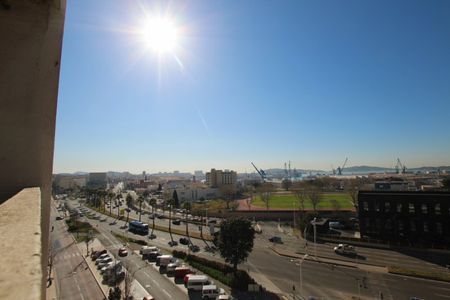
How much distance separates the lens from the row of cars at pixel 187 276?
11.5m

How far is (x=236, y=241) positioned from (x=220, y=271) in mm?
2260

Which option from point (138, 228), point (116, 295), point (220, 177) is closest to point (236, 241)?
point (116, 295)

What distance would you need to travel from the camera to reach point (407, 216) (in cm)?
1928

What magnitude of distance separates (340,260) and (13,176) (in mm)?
17775

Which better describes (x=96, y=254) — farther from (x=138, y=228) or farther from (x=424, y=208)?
(x=424, y=208)

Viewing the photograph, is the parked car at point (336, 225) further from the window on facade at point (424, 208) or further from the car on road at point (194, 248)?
the car on road at point (194, 248)

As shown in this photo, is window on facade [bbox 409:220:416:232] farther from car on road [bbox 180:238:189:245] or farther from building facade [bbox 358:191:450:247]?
car on road [bbox 180:238:189:245]

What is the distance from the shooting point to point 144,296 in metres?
11.7

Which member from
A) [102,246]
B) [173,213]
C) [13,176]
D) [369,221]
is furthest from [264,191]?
[13,176]

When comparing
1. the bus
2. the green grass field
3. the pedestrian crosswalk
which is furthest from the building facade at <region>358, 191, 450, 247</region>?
the pedestrian crosswalk

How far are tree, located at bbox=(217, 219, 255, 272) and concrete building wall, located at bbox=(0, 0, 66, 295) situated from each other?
12.5 m

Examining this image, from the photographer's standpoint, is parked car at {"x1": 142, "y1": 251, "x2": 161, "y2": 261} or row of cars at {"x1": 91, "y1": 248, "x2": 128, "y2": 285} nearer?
row of cars at {"x1": 91, "y1": 248, "x2": 128, "y2": 285}

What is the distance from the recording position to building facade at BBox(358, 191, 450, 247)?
18.1 meters

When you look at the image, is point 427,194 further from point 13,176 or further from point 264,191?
point 264,191
